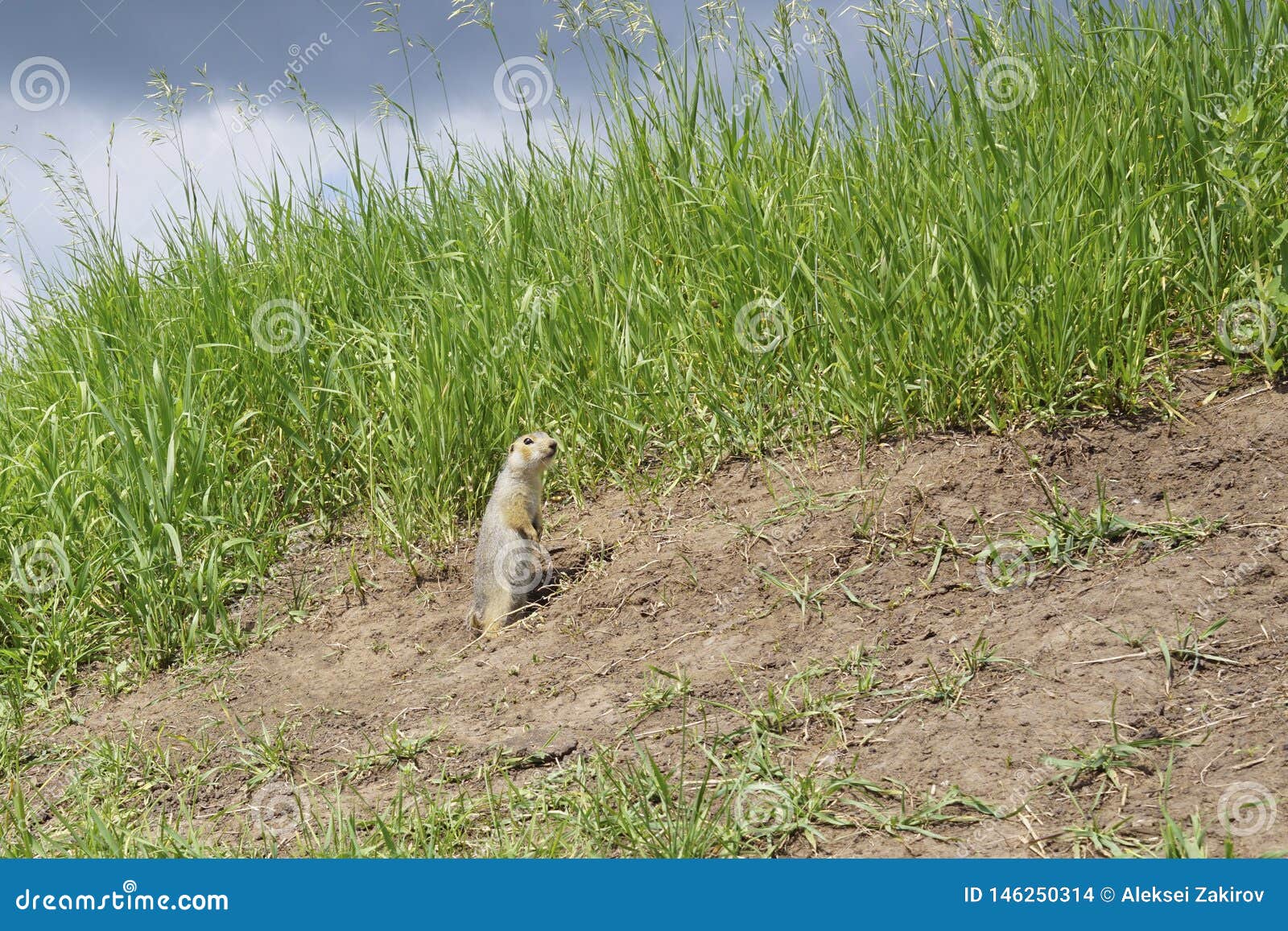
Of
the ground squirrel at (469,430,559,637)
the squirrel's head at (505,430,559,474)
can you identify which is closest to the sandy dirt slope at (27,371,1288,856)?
the ground squirrel at (469,430,559,637)

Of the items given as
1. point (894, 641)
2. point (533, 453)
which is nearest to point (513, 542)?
point (533, 453)

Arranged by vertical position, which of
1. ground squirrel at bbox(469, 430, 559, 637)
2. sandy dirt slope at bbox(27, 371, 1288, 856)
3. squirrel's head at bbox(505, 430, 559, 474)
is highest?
squirrel's head at bbox(505, 430, 559, 474)

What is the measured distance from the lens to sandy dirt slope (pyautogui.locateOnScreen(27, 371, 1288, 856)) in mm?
2514

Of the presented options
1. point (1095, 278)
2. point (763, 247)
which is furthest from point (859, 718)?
point (763, 247)

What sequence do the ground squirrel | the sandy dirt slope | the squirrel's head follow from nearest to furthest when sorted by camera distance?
the sandy dirt slope < the ground squirrel < the squirrel's head

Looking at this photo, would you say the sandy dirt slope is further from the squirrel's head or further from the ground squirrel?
the squirrel's head

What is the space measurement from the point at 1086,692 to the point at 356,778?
2159 mm

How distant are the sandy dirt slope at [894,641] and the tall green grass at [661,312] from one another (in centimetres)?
27

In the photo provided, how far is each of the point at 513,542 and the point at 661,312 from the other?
4.60 ft

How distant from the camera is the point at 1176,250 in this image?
4.25m

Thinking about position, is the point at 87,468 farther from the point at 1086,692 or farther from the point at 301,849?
the point at 1086,692

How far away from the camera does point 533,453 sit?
4.14m

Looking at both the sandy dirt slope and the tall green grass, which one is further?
the tall green grass

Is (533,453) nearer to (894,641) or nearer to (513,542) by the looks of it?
(513,542)
